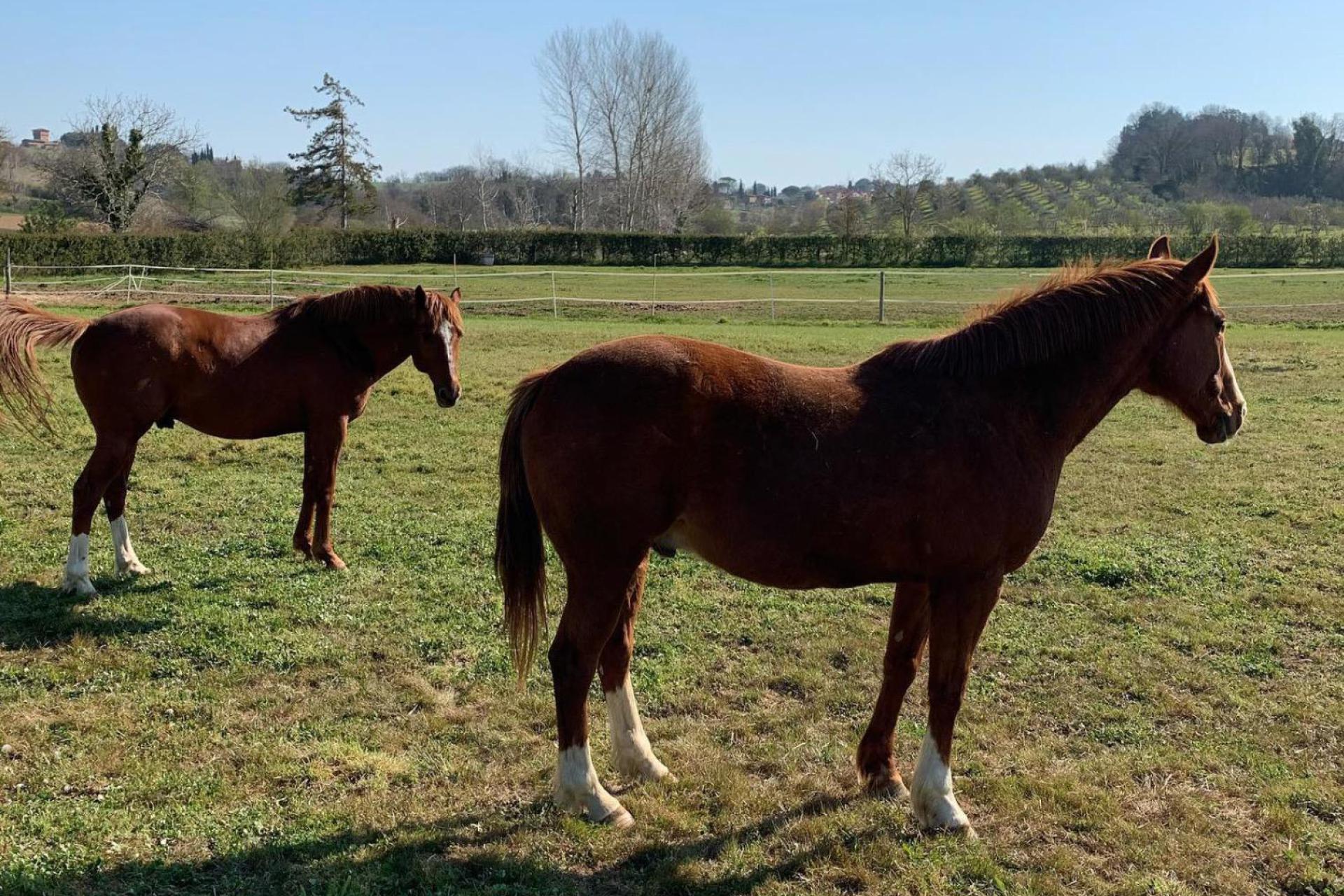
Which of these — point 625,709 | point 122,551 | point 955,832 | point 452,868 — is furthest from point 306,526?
point 955,832

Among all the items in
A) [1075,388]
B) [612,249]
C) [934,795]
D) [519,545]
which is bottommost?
[934,795]

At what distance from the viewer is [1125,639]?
5.21 metres

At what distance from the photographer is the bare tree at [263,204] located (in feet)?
148

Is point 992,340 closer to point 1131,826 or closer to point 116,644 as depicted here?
point 1131,826

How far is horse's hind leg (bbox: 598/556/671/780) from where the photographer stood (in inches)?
147

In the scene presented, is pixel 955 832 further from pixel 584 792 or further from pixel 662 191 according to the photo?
pixel 662 191

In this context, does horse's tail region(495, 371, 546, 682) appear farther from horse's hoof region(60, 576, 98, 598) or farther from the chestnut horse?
horse's hoof region(60, 576, 98, 598)

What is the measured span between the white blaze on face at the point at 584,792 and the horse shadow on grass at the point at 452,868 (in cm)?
10

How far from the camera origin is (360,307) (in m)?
6.52

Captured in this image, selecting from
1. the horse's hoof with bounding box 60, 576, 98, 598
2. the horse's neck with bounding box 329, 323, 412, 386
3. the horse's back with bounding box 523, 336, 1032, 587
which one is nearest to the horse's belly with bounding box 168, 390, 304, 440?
the horse's neck with bounding box 329, 323, 412, 386

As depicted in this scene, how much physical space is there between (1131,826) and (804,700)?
1567 millimetres

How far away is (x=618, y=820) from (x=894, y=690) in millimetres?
1247

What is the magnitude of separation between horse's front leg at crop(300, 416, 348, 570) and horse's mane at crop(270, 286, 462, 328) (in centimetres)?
75

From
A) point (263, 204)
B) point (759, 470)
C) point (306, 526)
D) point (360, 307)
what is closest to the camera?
point (759, 470)
